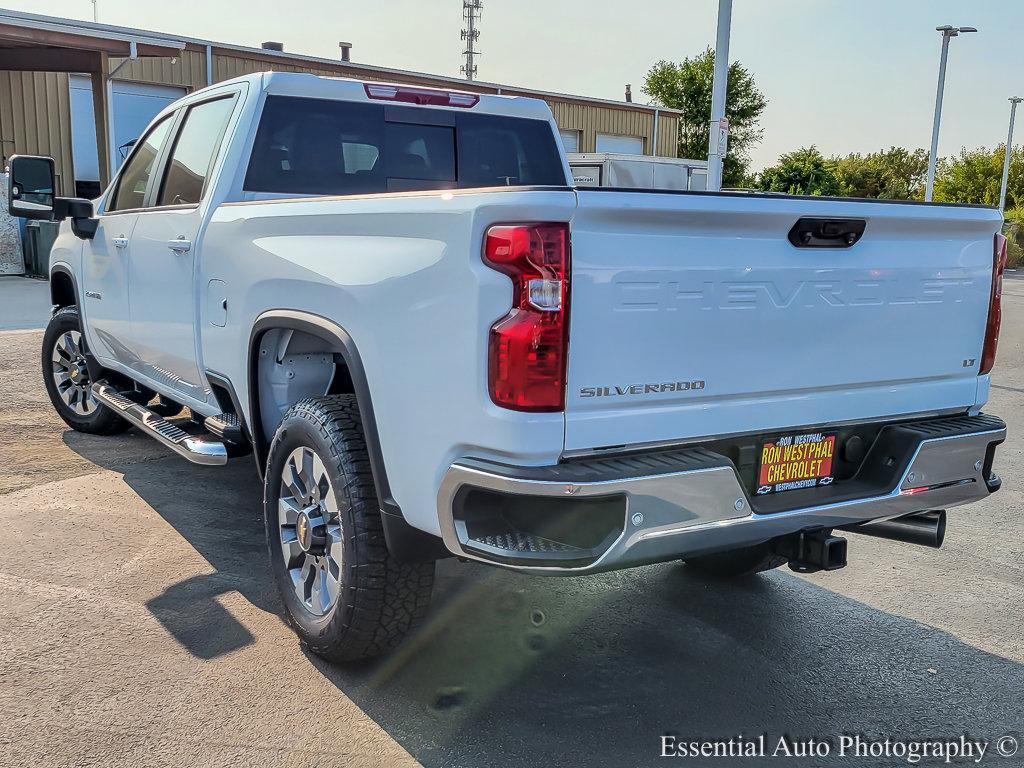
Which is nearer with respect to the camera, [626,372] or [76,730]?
[626,372]

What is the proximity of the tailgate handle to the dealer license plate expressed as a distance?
601 millimetres

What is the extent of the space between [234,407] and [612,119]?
29.2 meters

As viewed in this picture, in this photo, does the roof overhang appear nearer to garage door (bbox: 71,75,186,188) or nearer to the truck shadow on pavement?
garage door (bbox: 71,75,186,188)

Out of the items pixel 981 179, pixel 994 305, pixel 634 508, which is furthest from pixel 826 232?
pixel 981 179

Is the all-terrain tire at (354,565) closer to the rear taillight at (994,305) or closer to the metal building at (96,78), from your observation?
the rear taillight at (994,305)

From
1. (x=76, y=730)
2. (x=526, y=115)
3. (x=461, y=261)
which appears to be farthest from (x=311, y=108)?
(x=76, y=730)

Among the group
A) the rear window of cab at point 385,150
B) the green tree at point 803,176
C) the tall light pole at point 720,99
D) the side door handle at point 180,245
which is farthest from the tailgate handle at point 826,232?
the green tree at point 803,176

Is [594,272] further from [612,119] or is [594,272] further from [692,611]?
[612,119]

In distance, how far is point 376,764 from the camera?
2801 millimetres

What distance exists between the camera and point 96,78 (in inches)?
648

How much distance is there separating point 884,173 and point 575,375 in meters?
60.4

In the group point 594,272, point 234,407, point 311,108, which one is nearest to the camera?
point 594,272

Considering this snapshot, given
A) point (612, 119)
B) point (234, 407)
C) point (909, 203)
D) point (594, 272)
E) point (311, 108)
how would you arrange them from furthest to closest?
point (612, 119) < point (311, 108) < point (234, 407) < point (909, 203) < point (594, 272)

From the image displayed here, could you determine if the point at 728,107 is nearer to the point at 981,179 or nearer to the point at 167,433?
the point at 981,179
